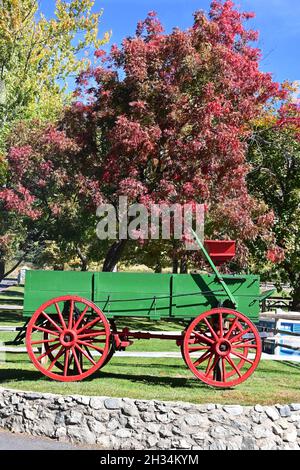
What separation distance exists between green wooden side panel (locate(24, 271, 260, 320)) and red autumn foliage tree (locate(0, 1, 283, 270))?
430 cm

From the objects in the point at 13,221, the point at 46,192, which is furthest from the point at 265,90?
the point at 13,221

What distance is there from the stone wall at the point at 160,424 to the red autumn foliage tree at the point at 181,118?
595 cm

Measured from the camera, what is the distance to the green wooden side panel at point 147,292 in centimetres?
864

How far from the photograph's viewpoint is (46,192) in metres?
18.1

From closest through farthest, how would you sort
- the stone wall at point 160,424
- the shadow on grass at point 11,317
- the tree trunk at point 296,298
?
the stone wall at point 160,424 < the shadow on grass at point 11,317 < the tree trunk at point 296,298

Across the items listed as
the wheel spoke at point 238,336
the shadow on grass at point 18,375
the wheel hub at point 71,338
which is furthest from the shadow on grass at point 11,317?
the wheel spoke at point 238,336

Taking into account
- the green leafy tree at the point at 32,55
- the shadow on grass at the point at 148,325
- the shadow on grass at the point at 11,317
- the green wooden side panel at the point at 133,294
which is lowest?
the shadow on grass at the point at 148,325

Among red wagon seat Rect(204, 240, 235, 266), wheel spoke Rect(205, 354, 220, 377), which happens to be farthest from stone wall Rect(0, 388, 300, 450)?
red wagon seat Rect(204, 240, 235, 266)

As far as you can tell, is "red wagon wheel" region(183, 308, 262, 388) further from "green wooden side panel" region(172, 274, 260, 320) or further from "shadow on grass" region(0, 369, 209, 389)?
"shadow on grass" region(0, 369, 209, 389)

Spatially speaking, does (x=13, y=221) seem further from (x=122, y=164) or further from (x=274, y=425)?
(x=274, y=425)

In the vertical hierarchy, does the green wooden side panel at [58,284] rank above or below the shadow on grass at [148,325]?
above

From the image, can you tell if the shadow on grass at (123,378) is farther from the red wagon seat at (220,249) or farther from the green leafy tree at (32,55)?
the green leafy tree at (32,55)

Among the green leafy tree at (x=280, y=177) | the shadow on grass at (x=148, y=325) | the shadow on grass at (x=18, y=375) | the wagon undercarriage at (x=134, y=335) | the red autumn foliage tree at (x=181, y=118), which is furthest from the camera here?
the green leafy tree at (x=280, y=177)

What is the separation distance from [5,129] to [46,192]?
2626mm
